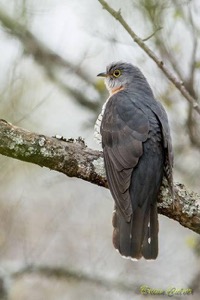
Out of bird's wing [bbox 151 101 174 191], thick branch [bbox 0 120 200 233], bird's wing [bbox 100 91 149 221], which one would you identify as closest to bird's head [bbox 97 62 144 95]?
bird's wing [bbox 100 91 149 221]

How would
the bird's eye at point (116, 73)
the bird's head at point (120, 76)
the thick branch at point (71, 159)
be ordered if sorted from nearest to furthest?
the thick branch at point (71, 159) < the bird's head at point (120, 76) < the bird's eye at point (116, 73)

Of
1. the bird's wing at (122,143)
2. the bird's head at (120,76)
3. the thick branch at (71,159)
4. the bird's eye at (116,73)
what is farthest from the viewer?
the bird's eye at (116,73)

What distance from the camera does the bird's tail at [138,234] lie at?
190 inches

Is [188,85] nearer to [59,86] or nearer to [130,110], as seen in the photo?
[130,110]

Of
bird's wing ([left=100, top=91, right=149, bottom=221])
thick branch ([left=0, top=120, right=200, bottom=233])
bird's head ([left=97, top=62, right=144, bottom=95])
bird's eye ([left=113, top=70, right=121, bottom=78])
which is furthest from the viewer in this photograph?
bird's eye ([left=113, top=70, right=121, bottom=78])

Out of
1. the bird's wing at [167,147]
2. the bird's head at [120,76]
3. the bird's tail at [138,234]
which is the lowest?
the bird's tail at [138,234]

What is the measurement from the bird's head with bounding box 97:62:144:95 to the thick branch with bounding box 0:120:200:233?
1.68 meters

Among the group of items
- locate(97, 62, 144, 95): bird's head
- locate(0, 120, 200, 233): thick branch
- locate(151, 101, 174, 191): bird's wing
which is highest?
locate(97, 62, 144, 95): bird's head

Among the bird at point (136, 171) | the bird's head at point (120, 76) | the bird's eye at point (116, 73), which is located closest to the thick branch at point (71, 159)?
the bird at point (136, 171)

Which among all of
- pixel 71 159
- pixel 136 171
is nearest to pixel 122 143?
pixel 136 171

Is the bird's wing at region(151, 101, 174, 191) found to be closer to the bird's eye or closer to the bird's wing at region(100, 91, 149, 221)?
the bird's wing at region(100, 91, 149, 221)

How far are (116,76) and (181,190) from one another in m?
2.06

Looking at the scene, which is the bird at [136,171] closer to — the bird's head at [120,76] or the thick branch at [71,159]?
the thick branch at [71,159]

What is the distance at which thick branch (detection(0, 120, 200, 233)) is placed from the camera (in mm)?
4477
